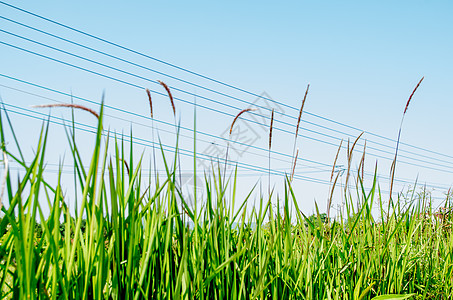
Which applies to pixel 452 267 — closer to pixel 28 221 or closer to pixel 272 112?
pixel 272 112

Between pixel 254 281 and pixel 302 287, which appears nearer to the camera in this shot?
pixel 254 281

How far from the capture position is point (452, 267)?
207 centimetres

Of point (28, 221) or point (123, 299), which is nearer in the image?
point (28, 221)

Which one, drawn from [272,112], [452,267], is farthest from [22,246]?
[452,267]

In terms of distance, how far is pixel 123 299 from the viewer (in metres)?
1.09

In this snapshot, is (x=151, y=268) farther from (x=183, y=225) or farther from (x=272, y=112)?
(x=272, y=112)

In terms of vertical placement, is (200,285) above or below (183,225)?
below

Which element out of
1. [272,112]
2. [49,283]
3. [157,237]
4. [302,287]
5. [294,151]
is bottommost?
[302,287]

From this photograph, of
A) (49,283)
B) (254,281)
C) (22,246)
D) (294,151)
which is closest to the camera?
(22,246)

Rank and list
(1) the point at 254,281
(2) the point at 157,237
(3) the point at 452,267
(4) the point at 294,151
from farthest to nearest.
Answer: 1. (3) the point at 452,267
2. (4) the point at 294,151
3. (1) the point at 254,281
4. (2) the point at 157,237

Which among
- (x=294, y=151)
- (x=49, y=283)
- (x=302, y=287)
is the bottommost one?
(x=302, y=287)

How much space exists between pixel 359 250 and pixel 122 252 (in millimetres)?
1000

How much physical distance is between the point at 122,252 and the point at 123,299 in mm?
133

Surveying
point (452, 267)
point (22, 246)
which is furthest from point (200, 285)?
point (452, 267)
